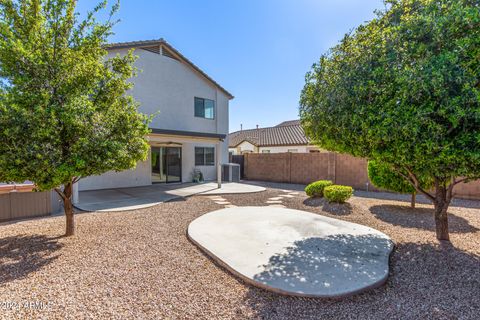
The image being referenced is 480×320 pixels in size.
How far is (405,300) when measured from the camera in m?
3.03

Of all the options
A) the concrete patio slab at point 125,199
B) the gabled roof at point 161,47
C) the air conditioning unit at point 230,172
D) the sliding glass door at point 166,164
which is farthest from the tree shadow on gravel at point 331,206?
the gabled roof at point 161,47

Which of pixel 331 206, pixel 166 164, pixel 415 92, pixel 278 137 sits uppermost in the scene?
pixel 278 137

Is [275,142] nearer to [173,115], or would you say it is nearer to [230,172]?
[230,172]

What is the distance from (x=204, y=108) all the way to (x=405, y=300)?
13.9m

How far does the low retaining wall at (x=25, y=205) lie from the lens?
6520mm

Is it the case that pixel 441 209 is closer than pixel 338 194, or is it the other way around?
pixel 441 209

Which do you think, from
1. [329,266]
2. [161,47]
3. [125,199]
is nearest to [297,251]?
[329,266]

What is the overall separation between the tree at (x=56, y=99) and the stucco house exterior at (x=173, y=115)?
5.86m

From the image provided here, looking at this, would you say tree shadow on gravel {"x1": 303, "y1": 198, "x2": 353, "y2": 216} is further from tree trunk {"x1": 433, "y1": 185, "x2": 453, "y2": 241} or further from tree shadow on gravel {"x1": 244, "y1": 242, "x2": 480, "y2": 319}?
tree shadow on gravel {"x1": 244, "y1": 242, "x2": 480, "y2": 319}

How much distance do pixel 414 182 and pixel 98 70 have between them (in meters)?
6.58

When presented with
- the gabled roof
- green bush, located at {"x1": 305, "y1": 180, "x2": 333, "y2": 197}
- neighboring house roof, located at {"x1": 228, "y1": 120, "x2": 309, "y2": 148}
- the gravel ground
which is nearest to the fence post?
the gabled roof

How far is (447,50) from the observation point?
3516mm

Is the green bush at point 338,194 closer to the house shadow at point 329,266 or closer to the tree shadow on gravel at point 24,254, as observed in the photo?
the house shadow at point 329,266

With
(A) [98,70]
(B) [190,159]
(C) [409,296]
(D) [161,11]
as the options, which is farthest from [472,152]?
(B) [190,159]
